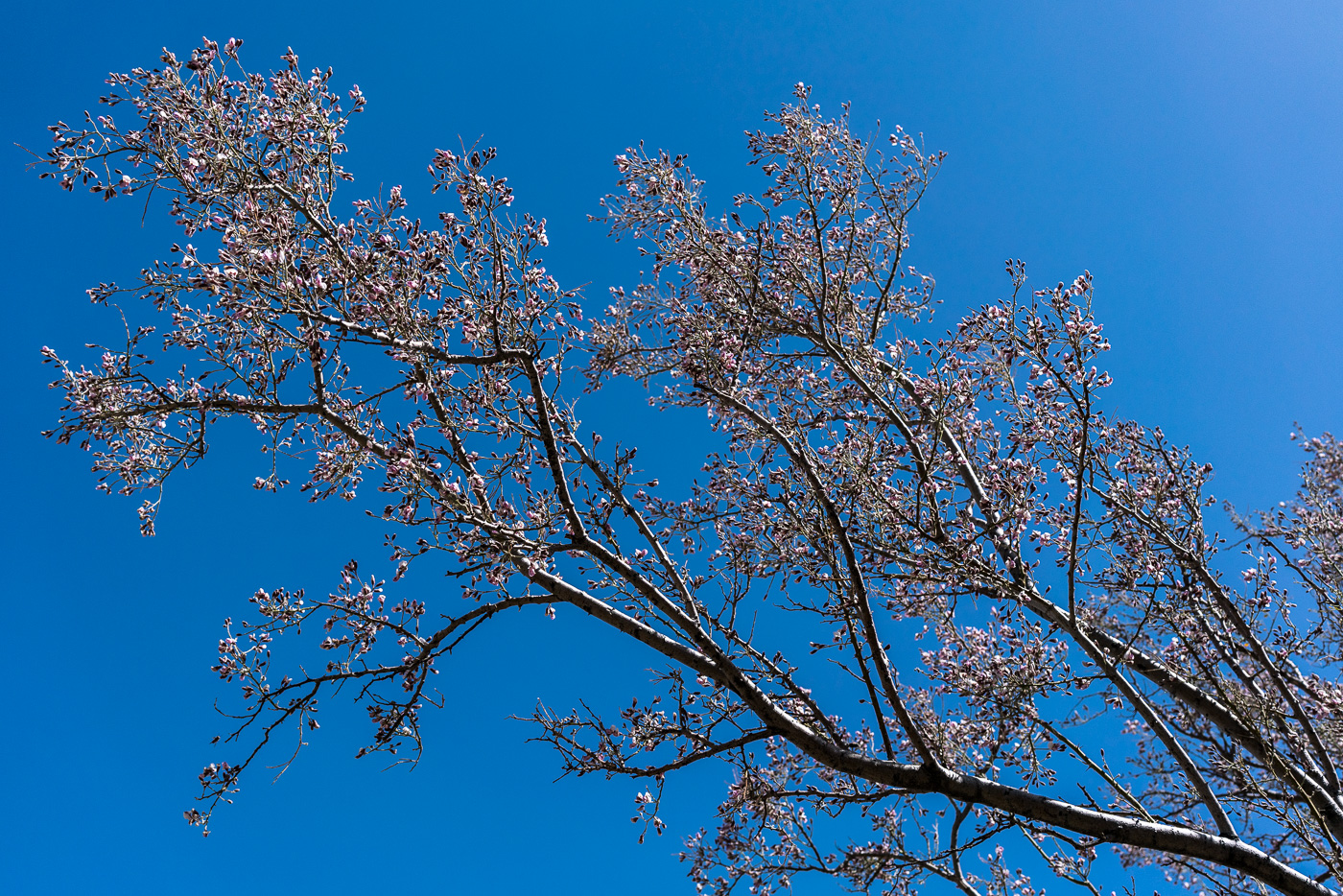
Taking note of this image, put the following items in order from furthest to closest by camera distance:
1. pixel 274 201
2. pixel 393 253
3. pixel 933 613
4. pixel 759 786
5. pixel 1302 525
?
pixel 1302 525, pixel 933 613, pixel 759 786, pixel 274 201, pixel 393 253

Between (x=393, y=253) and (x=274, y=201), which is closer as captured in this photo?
(x=393, y=253)

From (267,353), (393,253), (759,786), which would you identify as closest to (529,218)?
(393,253)

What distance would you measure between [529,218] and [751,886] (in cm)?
640

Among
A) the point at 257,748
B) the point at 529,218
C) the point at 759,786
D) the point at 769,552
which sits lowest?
the point at 257,748

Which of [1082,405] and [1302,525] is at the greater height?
[1302,525]

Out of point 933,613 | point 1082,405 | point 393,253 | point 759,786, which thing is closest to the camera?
point 1082,405

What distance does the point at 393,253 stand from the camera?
4781 millimetres

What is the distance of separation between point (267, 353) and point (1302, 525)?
8.62 meters

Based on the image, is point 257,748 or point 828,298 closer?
point 257,748

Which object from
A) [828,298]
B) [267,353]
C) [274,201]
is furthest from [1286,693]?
[274,201]

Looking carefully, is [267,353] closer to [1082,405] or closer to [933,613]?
[1082,405]

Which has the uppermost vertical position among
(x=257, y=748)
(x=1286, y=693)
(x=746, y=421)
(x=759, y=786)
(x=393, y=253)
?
(x=746, y=421)

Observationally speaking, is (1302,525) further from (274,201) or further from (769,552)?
(274,201)

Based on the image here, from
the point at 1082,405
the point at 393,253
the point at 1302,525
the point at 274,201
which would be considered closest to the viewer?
the point at 1082,405
